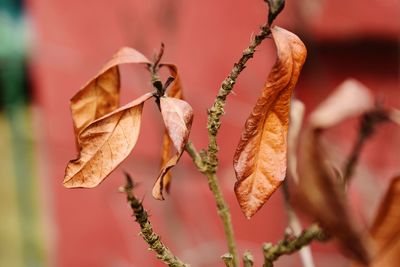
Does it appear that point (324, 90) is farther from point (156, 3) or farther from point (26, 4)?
point (26, 4)

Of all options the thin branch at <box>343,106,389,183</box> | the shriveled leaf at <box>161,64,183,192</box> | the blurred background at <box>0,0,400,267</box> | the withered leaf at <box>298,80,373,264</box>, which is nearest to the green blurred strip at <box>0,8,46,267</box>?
the blurred background at <box>0,0,400,267</box>

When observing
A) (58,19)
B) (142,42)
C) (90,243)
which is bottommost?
(90,243)

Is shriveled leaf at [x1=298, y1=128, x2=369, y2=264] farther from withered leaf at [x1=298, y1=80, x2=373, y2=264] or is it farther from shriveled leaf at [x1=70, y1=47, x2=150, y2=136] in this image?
shriveled leaf at [x1=70, y1=47, x2=150, y2=136]

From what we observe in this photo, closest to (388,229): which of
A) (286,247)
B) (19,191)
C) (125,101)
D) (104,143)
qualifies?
(286,247)

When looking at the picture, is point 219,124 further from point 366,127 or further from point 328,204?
point 366,127

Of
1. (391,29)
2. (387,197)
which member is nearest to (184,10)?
(391,29)

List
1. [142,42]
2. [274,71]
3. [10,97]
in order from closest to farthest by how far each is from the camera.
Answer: [274,71] → [142,42] → [10,97]
